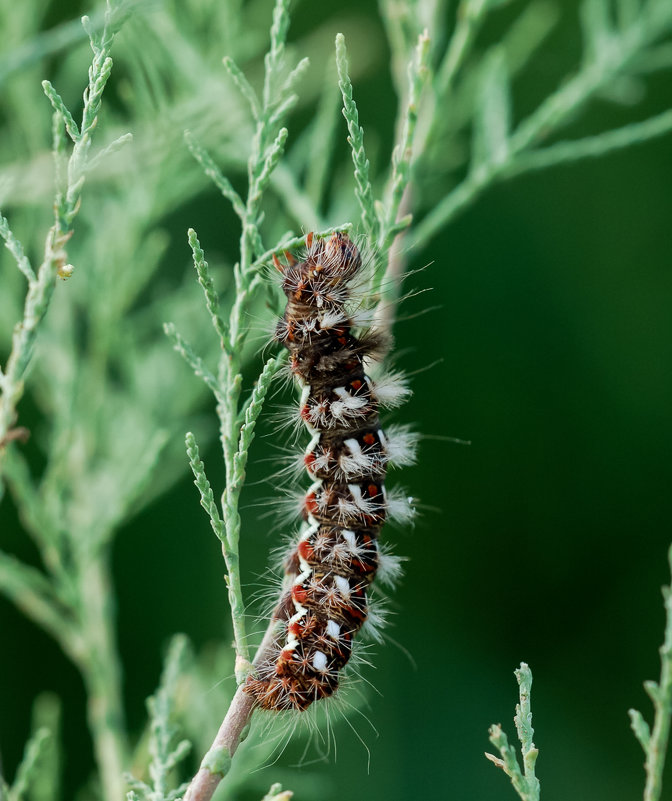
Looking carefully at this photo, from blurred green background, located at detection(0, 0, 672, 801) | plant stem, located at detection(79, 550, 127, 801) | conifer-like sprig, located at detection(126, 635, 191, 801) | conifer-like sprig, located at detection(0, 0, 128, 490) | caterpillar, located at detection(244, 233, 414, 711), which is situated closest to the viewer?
conifer-like sprig, located at detection(0, 0, 128, 490)

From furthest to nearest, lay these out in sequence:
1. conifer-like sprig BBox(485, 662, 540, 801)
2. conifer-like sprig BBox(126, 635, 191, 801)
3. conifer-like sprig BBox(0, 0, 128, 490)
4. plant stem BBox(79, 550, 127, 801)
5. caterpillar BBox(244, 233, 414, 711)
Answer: plant stem BBox(79, 550, 127, 801) → caterpillar BBox(244, 233, 414, 711) → conifer-like sprig BBox(126, 635, 191, 801) → conifer-like sprig BBox(485, 662, 540, 801) → conifer-like sprig BBox(0, 0, 128, 490)

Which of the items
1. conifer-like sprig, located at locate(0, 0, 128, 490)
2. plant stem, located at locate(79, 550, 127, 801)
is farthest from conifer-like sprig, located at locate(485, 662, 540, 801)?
plant stem, located at locate(79, 550, 127, 801)

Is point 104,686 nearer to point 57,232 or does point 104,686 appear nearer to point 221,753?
point 221,753

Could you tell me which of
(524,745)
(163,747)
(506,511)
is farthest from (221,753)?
(506,511)

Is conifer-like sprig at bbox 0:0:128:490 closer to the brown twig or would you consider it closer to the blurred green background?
the brown twig

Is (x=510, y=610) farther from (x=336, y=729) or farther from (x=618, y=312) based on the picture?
(x=618, y=312)

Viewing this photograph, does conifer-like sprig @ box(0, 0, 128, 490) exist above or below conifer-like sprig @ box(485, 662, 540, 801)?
above
